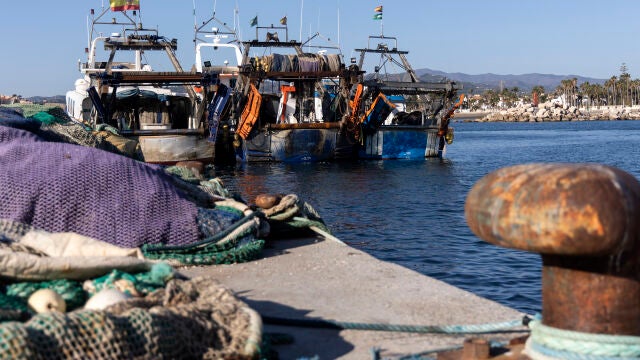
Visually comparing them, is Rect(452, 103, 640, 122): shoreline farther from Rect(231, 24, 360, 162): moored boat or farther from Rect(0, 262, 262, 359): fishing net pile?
Rect(0, 262, 262, 359): fishing net pile

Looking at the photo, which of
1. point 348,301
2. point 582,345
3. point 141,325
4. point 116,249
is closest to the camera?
point 582,345

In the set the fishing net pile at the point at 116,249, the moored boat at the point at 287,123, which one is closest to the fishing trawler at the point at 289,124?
the moored boat at the point at 287,123

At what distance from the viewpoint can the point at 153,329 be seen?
3.22 m

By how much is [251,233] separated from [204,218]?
37 cm

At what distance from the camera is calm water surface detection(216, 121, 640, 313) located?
10.7m

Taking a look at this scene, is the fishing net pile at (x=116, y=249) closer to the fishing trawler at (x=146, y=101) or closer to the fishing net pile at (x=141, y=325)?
the fishing net pile at (x=141, y=325)

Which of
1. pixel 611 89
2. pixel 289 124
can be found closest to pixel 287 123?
pixel 289 124

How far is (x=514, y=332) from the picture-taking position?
4.13 meters

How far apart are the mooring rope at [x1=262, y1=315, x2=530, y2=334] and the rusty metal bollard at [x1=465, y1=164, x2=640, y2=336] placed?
0.55m

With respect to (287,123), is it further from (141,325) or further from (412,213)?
(141,325)

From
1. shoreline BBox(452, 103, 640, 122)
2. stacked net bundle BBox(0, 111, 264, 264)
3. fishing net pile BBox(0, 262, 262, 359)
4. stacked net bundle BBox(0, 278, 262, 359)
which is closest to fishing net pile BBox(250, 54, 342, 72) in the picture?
stacked net bundle BBox(0, 111, 264, 264)

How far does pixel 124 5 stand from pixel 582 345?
97.4 feet

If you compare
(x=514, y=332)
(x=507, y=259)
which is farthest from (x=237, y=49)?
(x=514, y=332)

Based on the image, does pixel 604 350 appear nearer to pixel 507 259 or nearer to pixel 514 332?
pixel 514 332
